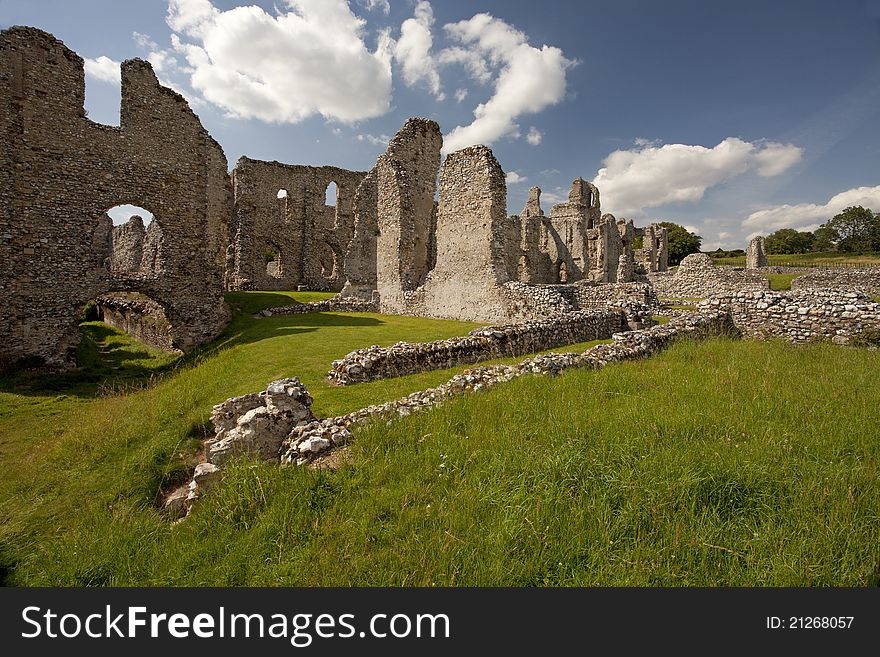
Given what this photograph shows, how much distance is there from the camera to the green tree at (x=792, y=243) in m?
85.5

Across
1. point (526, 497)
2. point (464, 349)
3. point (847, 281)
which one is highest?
point (847, 281)

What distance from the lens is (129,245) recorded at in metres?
33.3

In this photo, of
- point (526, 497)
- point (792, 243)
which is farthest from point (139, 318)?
point (792, 243)

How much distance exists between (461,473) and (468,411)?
1.55 metres

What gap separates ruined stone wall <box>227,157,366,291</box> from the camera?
31.6 metres

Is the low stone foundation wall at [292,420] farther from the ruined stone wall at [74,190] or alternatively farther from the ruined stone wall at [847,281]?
the ruined stone wall at [847,281]

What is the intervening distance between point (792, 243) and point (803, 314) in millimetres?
101153

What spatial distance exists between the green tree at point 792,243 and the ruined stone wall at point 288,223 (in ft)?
310

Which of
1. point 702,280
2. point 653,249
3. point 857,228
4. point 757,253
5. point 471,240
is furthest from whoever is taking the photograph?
point 857,228

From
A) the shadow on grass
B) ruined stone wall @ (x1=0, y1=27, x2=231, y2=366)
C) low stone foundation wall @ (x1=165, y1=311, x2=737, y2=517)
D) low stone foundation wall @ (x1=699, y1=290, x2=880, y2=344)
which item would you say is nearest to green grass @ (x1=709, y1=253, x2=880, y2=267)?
low stone foundation wall @ (x1=699, y1=290, x2=880, y2=344)

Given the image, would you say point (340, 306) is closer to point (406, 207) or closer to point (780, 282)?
point (406, 207)

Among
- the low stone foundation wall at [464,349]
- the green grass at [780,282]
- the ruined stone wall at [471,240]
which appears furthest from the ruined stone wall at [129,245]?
the green grass at [780,282]

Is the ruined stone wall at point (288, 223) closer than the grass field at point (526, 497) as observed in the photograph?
No

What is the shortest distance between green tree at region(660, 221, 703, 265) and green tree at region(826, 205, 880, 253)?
27437mm
